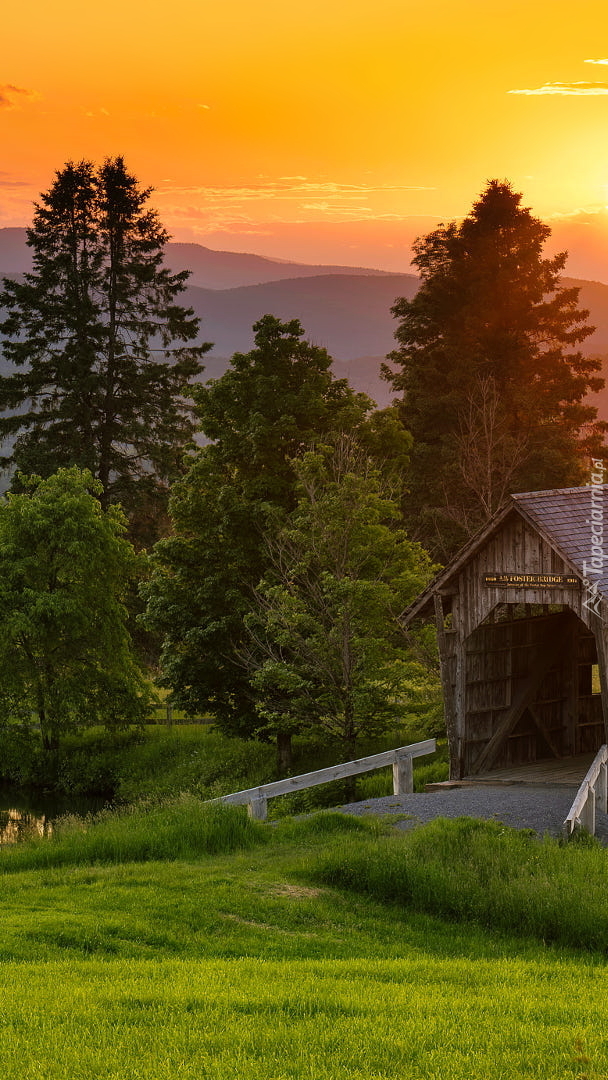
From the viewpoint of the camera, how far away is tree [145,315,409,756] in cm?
2967

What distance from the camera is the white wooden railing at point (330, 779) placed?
18078mm

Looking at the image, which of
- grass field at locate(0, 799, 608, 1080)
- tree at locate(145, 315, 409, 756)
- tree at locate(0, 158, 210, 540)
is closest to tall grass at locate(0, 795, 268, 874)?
grass field at locate(0, 799, 608, 1080)

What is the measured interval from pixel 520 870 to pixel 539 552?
8544 millimetres

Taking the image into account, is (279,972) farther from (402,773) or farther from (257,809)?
(402,773)

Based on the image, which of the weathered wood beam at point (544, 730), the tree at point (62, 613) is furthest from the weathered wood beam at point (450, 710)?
the tree at point (62, 613)

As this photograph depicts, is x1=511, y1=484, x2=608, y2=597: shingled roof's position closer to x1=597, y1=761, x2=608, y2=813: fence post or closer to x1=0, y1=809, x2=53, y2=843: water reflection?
x1=597, y1=761, x2=608, y2=813: fence post

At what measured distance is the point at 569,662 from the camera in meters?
24.6

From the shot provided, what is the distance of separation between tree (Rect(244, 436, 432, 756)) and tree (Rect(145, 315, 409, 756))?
10.6 feet

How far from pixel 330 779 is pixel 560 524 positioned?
6452 mm

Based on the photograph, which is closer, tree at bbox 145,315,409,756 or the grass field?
the grass field

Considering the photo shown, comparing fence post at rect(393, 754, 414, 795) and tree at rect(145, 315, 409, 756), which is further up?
tree at rect(145, 315, 409, 756)

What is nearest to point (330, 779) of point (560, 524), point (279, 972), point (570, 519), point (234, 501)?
point (560, 524)

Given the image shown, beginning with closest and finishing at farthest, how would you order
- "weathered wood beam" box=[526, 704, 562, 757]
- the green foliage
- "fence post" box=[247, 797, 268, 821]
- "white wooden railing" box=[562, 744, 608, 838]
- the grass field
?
the grass field < "white wooden railing" box=[562, 744, 608, 838] < "fence post" box=[247, 797, 268, 821] < "weathered wood beam" box=[526, 704, 562, 757] < the green foliage

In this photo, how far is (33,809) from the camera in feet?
106
